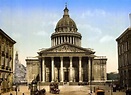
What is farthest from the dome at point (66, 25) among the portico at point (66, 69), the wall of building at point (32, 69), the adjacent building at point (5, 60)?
the adjacent building at point (5, 60)

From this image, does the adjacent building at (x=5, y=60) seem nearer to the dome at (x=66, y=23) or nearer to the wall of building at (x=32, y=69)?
the wall of building at (x=32, y=69)

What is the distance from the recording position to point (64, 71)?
96250mm

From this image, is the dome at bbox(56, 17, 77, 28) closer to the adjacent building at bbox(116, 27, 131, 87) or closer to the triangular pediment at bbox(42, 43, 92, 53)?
the triangular pediment at bbox(42, 43, 92, 53)

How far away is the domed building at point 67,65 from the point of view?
9312cm

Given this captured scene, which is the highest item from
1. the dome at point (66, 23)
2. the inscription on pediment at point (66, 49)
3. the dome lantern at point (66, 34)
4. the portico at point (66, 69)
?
the dome at point (66, 23)

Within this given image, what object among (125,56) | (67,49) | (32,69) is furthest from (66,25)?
(125,56)

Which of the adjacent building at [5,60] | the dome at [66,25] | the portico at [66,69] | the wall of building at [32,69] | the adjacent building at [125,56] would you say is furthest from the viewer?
the dome at [66,25]

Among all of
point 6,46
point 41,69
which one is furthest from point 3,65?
point 41,69

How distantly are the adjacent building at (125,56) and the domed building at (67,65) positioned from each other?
23.2m

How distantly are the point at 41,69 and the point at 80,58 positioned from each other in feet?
47.6

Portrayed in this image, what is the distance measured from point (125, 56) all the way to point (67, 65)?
36.4 meters

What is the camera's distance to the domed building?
93125 mm

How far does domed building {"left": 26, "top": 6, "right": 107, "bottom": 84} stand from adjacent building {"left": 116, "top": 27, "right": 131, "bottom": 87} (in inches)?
915

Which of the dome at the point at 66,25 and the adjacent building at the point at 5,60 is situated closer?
the adjacent building at the point at 5,60
